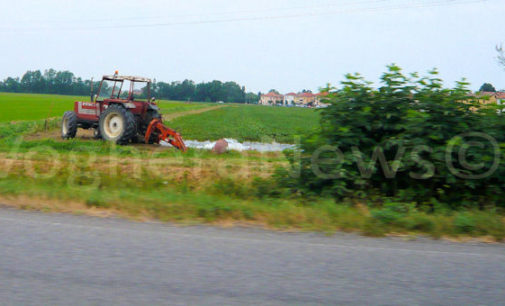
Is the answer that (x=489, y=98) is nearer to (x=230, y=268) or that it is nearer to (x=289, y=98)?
(x=230, y=268)

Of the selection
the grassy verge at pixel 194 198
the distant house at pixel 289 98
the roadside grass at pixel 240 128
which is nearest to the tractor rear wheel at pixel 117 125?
the grassy verge at pixel 194 198

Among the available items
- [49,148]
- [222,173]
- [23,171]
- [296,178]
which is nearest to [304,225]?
[296,178]

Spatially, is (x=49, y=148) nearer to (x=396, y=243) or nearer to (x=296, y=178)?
(x=296, y=178)

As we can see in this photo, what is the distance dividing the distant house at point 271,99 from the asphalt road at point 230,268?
161 metres

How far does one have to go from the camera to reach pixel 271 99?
178500 mm

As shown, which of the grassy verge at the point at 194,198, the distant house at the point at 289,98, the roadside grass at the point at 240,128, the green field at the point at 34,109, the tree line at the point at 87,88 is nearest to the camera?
the grassy verge at the point at 194,198

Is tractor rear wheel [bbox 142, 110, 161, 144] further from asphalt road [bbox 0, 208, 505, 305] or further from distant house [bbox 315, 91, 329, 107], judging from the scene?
asphalt road [bbox 0, 208, 505, 305]

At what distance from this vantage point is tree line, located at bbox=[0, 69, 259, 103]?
8206cm

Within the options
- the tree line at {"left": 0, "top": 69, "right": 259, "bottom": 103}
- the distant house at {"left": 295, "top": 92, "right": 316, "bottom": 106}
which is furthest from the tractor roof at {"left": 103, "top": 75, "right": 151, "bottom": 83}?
the tree line at {"left": 0, "top": 69, "right": 259, "bottom": 103}

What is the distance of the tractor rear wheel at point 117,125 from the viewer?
15.5 metres

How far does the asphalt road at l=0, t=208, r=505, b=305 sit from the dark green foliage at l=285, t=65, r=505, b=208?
8.52ft

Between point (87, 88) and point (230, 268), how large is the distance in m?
63.6

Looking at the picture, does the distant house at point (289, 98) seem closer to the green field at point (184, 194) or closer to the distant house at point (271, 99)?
the distant house at point (271, 99)

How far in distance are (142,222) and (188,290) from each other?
265 cm
